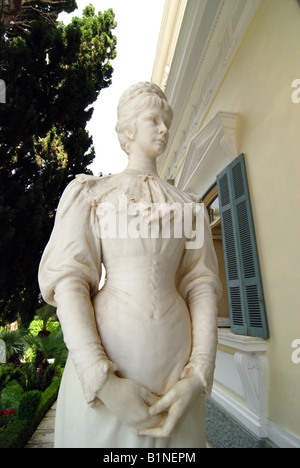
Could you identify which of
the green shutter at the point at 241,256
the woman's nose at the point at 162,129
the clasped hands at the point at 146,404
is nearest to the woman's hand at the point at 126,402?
the clasped hands at the point at 146,404

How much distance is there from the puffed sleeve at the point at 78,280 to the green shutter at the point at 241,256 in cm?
221

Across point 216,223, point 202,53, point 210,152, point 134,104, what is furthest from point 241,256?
point 202,53

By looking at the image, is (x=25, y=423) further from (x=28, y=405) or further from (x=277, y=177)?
(x=277, y=177)

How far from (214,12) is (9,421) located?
639 centimetres

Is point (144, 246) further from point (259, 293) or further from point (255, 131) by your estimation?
point (255, 131)

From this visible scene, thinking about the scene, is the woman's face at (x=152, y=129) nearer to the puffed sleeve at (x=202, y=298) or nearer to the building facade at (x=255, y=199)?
the puffed sleeve at (x=202, y=298)

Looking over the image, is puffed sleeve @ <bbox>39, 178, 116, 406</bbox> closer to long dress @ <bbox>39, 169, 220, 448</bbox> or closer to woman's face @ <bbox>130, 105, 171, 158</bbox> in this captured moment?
→ long dress @ <bbox>39, 169, 220, 448</bbox>

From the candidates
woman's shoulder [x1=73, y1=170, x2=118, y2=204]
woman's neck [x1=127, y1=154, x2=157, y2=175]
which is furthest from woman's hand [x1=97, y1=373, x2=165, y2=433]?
woman's neck [x1=127, y1=154, x2=157, y2=175]

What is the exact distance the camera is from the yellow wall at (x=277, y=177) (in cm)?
241

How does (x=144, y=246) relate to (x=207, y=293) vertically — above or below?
above

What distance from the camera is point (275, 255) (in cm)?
270

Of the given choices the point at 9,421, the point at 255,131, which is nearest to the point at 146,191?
the point at 255,131

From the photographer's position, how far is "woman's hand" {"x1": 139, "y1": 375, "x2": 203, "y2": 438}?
86 centimetres

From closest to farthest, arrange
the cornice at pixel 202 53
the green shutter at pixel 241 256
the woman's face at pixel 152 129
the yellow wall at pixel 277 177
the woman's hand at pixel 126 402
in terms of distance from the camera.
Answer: the woman's hand at pixel 126 402 → the woman's face at pixel 152 129 → the yellow wall at pixel 277 177 → the green shutter at pixel 241 256 → the cornice at pixel 202 53
